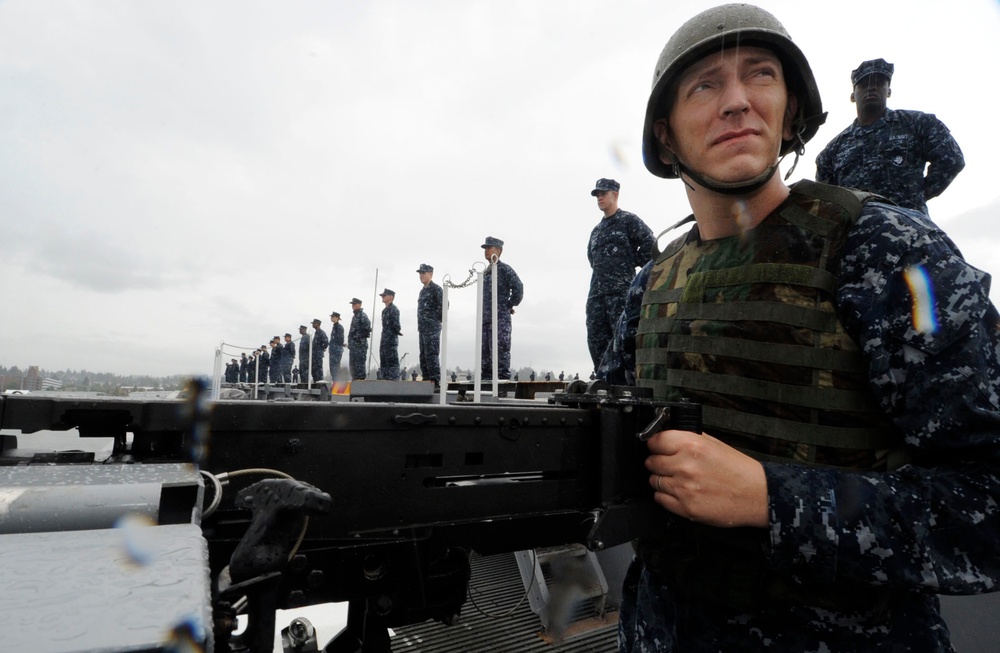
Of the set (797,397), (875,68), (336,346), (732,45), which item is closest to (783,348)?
(797,397)

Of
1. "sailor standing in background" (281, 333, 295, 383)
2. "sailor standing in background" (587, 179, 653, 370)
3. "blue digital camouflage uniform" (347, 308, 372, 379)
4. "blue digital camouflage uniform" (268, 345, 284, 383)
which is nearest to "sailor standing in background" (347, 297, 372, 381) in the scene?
"blue digital camouflage uniform" (347, 308, 372, 379)

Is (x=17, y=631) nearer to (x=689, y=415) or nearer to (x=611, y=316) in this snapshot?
(x=689, y=415)

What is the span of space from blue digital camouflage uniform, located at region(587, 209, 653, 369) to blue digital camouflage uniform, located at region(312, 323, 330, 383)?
51.7 ft

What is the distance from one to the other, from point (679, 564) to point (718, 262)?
799 millimetres

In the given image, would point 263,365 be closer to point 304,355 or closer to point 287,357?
point 287,357

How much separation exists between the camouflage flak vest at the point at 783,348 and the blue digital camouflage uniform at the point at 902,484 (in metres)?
0.06

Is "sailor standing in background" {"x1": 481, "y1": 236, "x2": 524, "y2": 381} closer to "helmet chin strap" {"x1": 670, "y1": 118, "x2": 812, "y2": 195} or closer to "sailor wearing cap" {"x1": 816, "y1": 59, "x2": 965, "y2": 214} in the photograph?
"sailor wearing cap" {"x1": 816, "y1": 59, "x2": 965, "y2": 214}

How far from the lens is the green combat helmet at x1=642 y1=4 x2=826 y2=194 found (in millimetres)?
1444

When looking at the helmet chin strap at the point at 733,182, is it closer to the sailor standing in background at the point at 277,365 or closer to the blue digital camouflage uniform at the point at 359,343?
the blue digital camouflage uniform at the point at 359,343


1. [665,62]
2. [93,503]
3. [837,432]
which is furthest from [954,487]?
[93,503]

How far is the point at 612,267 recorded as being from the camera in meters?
6.80

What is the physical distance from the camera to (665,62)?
1.61m

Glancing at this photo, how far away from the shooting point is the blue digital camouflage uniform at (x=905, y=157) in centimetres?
384

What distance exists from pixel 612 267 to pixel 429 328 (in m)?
5.70
